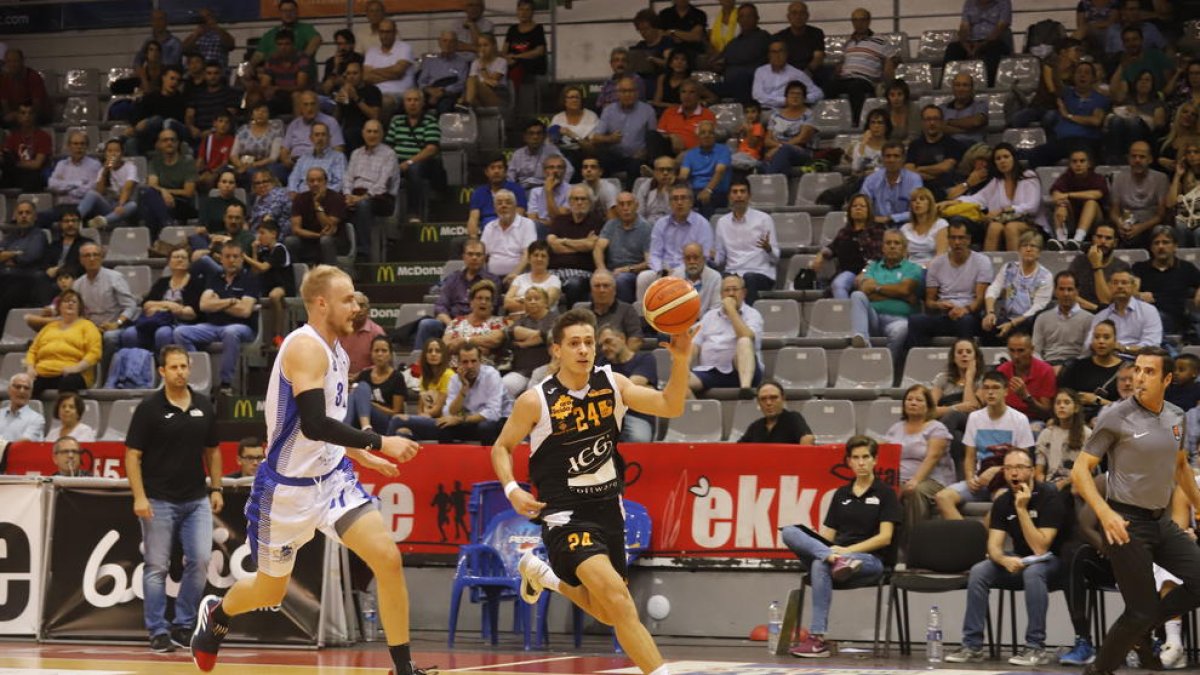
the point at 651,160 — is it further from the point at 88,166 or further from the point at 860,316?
the point at 88,166

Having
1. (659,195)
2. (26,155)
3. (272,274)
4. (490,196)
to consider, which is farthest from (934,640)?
(26,155)

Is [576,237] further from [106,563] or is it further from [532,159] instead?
[106,563]

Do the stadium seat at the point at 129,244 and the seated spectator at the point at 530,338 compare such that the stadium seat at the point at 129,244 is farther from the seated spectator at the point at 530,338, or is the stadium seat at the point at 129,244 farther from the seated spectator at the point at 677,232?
the seated spectator at the point at 677,232

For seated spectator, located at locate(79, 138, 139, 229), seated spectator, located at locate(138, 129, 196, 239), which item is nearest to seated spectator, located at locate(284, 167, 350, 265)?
seated spectator, located at locate(138, 129, 196, 239)

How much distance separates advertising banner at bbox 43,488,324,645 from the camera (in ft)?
42.8

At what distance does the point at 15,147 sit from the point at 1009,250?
43.5 ft

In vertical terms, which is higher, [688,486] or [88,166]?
[88,166]

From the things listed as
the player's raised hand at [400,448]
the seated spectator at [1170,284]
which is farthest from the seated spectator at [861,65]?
the player's raised hand at [400,448]

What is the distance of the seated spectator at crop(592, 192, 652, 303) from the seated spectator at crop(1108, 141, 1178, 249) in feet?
15.5

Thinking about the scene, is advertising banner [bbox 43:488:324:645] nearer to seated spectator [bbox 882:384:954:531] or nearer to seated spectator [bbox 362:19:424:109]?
seated spectator [bbox 882:384:954:531]

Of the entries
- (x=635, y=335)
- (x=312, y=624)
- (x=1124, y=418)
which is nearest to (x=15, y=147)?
(x=635, y=335)

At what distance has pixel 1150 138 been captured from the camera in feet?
56.8

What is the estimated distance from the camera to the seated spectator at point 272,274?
1784 centimetres

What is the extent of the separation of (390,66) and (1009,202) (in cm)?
857
